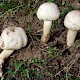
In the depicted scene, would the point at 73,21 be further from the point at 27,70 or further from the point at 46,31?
the point at 27,70

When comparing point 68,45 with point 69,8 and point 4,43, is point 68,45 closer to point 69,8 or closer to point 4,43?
point 69,8

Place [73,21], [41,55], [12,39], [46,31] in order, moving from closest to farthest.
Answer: [73,21] → [12,39] → [41,55] → [46,31]

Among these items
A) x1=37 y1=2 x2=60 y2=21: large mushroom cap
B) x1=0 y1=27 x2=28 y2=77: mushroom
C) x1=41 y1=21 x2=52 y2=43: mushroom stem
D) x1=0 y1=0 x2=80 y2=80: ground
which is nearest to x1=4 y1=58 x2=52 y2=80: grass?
x1=0 y1=0 x2=80 y2=80: ground

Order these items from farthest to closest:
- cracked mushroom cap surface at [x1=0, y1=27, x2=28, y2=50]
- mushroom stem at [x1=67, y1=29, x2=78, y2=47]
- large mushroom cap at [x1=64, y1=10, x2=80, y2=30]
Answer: mushroom stem at [x1=67, y1=29, x2=78, y2=47] < cracked mushroom cap surface at [x1=0, y1=27, x2=28, y2=50] < large mushroom cap at [x1=64, y1=10, x2=80, y2=30]

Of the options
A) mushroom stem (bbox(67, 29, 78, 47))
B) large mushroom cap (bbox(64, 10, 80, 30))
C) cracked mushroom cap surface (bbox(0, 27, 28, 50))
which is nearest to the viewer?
large mushroom cap (bbox(64, 10, 80, 30))

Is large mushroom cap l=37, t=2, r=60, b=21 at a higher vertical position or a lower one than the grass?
higher

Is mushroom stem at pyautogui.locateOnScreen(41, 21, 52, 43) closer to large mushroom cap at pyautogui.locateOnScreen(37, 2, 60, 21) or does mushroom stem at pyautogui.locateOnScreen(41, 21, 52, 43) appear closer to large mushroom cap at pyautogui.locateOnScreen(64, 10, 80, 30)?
large mushroom cap at pyautogui.locateOnScreen(37, 2, 60, 21)

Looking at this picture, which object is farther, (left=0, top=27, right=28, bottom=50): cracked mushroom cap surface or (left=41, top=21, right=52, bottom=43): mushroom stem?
(left=41, top=21, right=52, bottom=43): mushroom stem

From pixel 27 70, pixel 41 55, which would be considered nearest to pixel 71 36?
pixel 41 55

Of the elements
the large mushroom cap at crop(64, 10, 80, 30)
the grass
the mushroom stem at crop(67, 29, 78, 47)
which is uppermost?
the large mushroom cap at crop(64, 10, 80, 30)

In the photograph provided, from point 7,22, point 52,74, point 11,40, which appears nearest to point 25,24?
point 7,22
